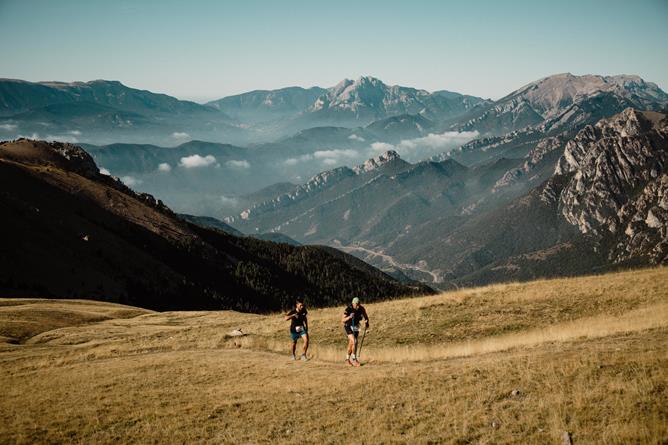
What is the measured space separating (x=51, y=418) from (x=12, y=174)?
177812 mm

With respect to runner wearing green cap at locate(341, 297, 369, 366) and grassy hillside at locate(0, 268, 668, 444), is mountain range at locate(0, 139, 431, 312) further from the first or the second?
runner wearing green cap at locate(341, 297, 369, 366)

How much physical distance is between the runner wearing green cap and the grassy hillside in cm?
117

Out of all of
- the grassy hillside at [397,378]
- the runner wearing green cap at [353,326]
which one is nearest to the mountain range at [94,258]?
the grassy hillside at [397,378]

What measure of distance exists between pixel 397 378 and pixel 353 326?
5.53 meters

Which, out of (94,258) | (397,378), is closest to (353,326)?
(397,378)

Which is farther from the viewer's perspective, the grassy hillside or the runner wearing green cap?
the runner wearing green cap

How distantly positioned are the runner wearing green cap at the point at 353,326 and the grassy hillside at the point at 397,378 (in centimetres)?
117

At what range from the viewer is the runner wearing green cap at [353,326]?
2461 centimetres

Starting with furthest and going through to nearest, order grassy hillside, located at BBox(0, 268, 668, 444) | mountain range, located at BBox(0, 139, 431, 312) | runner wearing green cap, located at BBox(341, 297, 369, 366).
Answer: mountain range, located at BBox(0, 139, 431, 312)
runner wearing green cap, located at BBox(341, 297, 369, 366)
grassy hillside, located at BBox(0, 268, 668, 444)

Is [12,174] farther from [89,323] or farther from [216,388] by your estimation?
[216,388]

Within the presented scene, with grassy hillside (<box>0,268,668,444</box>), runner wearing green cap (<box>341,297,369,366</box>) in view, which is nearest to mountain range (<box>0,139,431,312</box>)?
grassy hillside (<box>0,268,668,444</box>)

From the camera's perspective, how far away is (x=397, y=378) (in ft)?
64.4

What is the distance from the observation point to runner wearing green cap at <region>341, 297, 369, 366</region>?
2461 cm

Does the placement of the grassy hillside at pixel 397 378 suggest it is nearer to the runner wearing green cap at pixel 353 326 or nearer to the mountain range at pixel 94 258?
the runner wearing green cap at pixel 353 326
